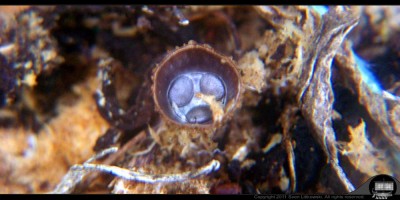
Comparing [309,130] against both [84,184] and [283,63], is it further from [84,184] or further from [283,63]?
[84,184]

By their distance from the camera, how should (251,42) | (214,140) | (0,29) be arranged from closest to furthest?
(0,29) → (214,140) → (251,42)

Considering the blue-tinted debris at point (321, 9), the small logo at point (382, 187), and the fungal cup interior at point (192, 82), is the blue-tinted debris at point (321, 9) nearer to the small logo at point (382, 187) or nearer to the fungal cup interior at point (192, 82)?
the fungal cup interior at point (192, 82)

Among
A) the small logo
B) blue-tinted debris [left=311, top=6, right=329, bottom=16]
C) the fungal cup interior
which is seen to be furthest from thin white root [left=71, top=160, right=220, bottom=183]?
blue-tinted debris [left=311, top=6, right=329, bottom=16]

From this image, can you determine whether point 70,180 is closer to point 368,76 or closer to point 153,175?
point 153,175

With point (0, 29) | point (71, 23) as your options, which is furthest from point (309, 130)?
point (0, 29)

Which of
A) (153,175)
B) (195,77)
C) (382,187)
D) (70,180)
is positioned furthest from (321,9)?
(70,180)

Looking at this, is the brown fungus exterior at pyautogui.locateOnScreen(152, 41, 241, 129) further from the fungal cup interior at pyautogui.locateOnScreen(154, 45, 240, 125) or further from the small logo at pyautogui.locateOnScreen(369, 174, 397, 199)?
the small logo at pyautogui.locateOnScreen(369, 174, 397, 199)

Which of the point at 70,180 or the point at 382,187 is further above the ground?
the point at 70,180

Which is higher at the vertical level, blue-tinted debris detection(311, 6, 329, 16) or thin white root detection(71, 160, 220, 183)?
blue-tinted debris detection(311, 6, 329, 16)
